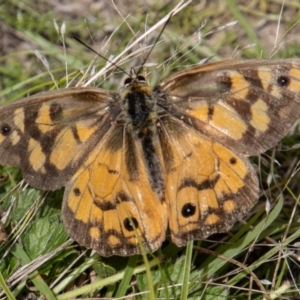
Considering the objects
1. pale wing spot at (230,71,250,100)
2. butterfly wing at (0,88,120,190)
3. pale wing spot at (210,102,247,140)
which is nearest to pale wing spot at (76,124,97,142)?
butterfly wing at (0,88,120,190)

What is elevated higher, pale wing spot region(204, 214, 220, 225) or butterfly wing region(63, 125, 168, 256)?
butterfly wing region(63, 125, 168, 256)

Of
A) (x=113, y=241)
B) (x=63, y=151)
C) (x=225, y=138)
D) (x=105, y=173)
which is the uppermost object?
(x=63, y=151)

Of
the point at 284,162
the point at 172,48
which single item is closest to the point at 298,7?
the point at 172,48

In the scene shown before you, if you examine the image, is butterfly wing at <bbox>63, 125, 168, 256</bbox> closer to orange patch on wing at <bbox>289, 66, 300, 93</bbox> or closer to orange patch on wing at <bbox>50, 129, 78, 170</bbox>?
orange patch on wing at <bbox>50, 129, 78, 170</bbox>

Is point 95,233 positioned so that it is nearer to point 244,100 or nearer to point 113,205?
point 113,205

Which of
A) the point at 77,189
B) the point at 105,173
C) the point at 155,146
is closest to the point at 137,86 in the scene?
the point at 155,146

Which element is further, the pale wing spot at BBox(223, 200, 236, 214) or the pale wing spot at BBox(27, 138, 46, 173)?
the pale wing spot at BBox(27, 138, 46, 173)

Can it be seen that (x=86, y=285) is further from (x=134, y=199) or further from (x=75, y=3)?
(x=75, y=3)

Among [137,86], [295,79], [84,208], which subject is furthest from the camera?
[137,86]
